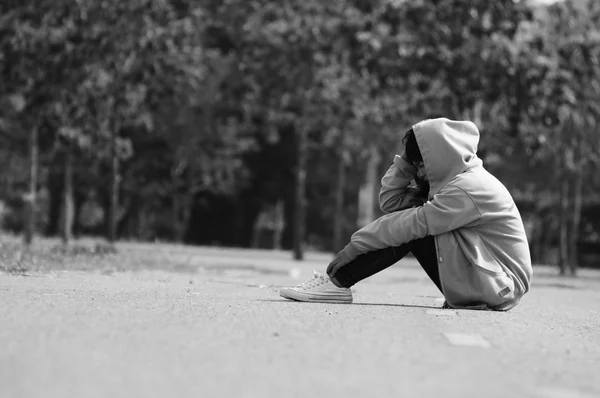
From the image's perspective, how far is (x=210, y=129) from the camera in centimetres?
3900

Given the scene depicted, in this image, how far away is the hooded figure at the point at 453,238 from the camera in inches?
299

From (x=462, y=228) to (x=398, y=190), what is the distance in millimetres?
616

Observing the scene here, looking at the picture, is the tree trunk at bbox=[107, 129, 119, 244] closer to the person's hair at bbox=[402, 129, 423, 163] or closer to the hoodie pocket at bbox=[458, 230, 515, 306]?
the person's hair at bbox=[402, 129, 423, 163]

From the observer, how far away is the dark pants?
7.66m

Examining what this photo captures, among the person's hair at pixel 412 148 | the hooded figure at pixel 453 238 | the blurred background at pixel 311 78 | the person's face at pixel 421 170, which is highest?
the blurred background at pixel 311 78

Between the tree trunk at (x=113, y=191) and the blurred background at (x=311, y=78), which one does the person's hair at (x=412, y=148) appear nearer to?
the blurred background at (x=311, y=78)

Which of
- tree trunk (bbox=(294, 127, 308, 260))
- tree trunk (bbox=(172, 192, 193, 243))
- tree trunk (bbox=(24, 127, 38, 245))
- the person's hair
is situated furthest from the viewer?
tree trunk (bbox=(172, 192, 193, 243))

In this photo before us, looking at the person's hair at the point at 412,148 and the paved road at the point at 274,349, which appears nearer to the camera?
the paved road at the point at 274,349

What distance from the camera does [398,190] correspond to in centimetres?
812

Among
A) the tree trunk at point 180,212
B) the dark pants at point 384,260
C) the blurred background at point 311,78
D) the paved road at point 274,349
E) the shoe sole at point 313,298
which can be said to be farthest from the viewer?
the tree trunk at point 180,212

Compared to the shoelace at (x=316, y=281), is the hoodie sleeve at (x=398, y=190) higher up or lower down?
higher up

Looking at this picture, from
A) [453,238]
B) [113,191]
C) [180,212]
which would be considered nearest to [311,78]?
[113,191]

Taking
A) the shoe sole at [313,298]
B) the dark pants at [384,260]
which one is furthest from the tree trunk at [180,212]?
the dark pants at [384,260]

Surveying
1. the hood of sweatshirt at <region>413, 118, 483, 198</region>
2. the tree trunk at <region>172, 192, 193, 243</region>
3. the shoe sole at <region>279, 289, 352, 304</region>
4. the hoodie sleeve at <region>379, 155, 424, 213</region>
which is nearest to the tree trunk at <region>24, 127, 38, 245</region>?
the shoe sole at <region>279, 289, 352, 304</region>
